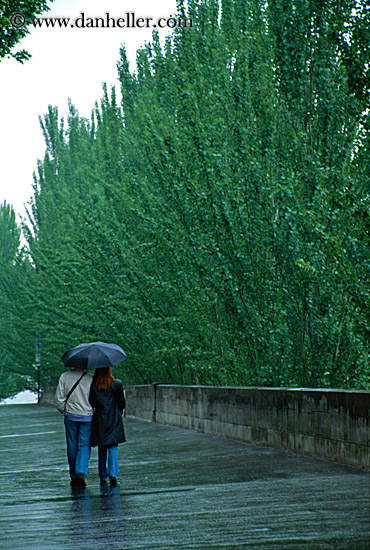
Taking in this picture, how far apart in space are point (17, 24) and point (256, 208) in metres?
5.90

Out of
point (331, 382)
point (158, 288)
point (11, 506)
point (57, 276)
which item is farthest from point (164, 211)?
point (57, 276)

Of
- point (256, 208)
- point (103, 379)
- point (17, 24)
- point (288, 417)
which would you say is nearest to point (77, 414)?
point (103, 379)

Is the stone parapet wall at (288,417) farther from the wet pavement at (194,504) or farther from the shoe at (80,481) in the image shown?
the shoe at (80,481)

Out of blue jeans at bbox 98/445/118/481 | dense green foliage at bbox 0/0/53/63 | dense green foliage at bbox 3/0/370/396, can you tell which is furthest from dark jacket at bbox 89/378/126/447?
dense green foliage at bbox 0/0/53/63

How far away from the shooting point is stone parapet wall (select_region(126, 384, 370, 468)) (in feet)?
41.9

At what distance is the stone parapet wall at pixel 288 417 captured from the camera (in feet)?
41.9

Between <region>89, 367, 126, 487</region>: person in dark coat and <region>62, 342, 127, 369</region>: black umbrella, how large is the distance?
15cm

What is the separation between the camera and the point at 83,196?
44.9m

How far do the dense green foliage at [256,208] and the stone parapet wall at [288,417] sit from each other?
3.79ft

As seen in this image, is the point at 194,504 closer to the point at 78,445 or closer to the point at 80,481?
the point at 80,481

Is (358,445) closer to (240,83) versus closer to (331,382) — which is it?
(331,382)

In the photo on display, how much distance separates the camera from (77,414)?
1237 cm

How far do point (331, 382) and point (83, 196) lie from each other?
1058 inches

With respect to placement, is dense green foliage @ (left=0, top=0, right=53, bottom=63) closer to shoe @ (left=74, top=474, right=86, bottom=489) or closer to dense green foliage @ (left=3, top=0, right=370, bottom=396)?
A: dense green foliage @ (left=3, top=0, right=370, bottom=396)
